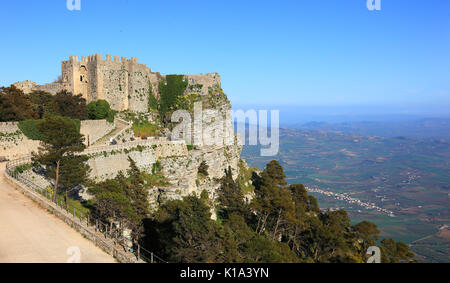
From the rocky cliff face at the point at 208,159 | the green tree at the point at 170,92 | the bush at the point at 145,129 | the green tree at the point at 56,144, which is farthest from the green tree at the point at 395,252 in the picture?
the green tree at the point at 170,92

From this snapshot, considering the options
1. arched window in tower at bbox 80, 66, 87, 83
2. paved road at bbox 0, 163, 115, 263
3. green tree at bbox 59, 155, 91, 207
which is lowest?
paved road at bbox 0, 163, 115, 263

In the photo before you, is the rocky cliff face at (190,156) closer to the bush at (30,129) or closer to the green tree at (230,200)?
the green tree at (230,200)

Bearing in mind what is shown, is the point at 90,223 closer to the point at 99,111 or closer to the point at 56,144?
the point at 56,144

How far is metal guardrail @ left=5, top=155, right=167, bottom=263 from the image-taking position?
14847 millimetres

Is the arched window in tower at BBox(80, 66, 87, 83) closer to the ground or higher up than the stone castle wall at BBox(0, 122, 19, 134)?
higher up

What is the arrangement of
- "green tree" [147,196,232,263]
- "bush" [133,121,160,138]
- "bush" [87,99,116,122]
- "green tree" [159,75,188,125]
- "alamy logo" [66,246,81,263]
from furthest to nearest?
1. "green tree" [159,75,188,125]
2. "bush" [133,121,160,138]
3. "bush" [87,99,116,122]
4. "green tree" [147,196,232,263]
5. "alamy logo" [66,246,81,263]

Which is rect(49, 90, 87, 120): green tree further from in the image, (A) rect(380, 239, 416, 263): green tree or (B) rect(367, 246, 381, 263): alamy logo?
(A) rect(380, 239, 416, 263): green tree

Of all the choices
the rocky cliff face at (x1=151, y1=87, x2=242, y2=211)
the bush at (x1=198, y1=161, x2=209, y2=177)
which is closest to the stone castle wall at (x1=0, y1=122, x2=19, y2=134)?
the rocky cliff face at (x1=151, y1=87, x2=242, y2=211)

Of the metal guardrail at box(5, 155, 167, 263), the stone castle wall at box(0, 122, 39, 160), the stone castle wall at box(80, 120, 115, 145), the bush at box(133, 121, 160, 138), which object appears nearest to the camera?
the metal guardrail at box(5, 155, 167, 263)

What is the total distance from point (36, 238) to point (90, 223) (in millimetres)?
3517

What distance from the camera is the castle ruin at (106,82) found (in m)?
36.2

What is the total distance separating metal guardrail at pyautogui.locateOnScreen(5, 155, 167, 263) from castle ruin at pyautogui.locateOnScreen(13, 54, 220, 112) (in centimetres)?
1283
